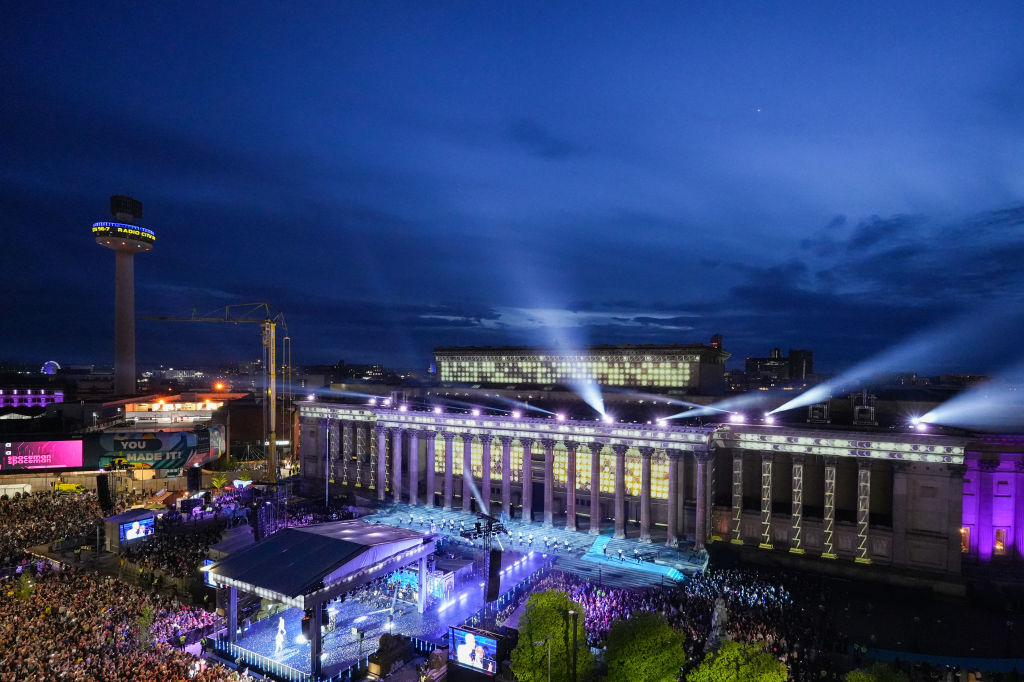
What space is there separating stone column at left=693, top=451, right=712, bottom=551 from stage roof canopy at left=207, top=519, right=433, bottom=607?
24200 mm

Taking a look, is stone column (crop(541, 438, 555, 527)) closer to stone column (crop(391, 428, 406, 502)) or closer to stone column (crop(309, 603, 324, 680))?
stone column (crop(391, 428, 406, 502))

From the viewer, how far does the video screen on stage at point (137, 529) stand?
152 ft

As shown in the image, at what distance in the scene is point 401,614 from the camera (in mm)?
35938

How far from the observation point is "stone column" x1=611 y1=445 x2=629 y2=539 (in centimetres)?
5128

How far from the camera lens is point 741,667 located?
22766mm

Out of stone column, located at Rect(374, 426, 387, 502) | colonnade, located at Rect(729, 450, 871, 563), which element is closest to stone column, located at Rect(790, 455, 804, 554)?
colonnade, located at Rect(729, 450, 871, 563)

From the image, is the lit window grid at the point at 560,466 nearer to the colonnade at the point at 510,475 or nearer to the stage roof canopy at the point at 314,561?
the colonnade at the point at 510,475

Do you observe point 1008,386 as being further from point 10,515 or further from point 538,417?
point 10,515

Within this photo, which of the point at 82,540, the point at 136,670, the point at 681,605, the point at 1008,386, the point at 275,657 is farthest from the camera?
the point at 1008,386

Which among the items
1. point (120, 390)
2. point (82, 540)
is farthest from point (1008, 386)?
point (120, 390)

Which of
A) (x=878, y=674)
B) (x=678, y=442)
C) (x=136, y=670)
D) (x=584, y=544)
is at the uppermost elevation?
(x=678, y=442)

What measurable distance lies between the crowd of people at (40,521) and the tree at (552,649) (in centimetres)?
4173

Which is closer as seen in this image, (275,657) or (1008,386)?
(275,657)

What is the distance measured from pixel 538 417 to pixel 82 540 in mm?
41424
